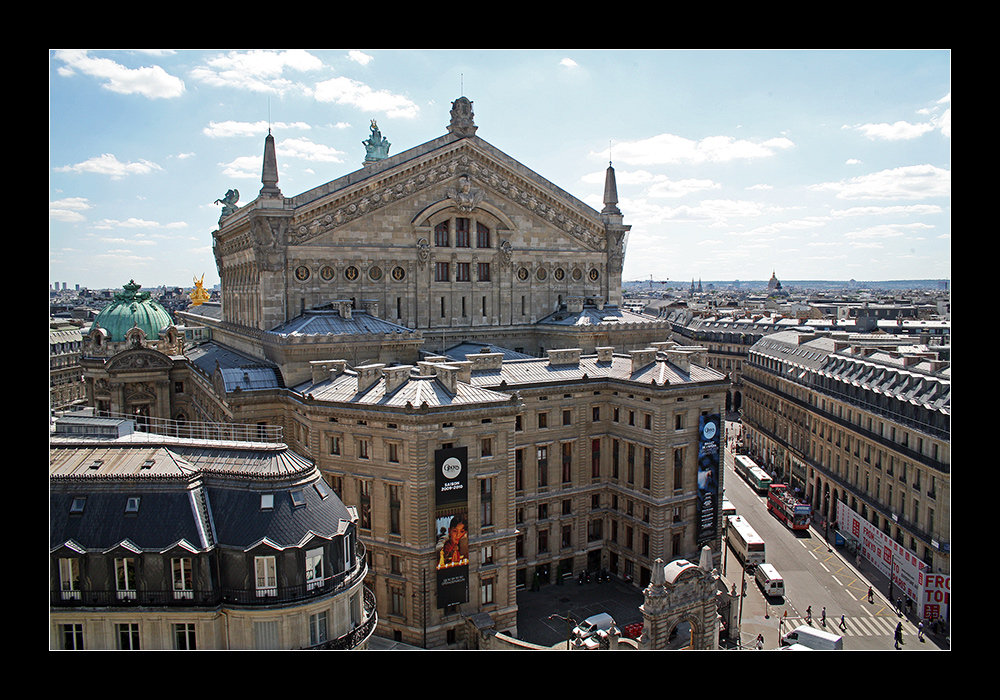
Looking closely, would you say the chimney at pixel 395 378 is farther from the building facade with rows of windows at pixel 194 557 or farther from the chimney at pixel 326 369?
the building facade with rows of windows at pixel 194 557

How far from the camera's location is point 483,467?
51.3 m

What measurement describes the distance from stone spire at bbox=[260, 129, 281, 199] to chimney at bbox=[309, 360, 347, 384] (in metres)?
18.0

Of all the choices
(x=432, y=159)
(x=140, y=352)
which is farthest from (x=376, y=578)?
(x=140, y=352)

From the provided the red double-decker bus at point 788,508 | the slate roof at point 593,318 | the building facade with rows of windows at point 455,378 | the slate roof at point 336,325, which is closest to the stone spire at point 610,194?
the building facade with rows of windows at point 455,378

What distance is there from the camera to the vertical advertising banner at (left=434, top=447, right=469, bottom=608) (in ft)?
162

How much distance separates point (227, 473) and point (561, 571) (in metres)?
34.4

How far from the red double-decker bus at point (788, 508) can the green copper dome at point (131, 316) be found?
249 ft

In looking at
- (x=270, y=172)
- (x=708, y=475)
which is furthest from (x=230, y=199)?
(x=708, y=475)

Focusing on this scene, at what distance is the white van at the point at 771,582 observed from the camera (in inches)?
2516

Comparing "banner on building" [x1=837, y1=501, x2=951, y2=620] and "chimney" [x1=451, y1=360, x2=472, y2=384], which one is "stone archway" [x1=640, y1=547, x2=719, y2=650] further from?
"banner on building" [x1=837, y1=501, x2=951, y2=620]

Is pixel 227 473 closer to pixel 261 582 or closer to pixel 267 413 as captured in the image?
pixel 261 582

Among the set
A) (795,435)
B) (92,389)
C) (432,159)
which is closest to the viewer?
(432,159)

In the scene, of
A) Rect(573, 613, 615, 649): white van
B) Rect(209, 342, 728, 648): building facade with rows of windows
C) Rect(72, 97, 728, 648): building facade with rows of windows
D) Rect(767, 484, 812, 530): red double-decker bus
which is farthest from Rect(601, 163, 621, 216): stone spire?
Rect(573, 613, 615, 649): white van

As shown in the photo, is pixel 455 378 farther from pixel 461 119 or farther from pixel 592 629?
pixel 461 119
